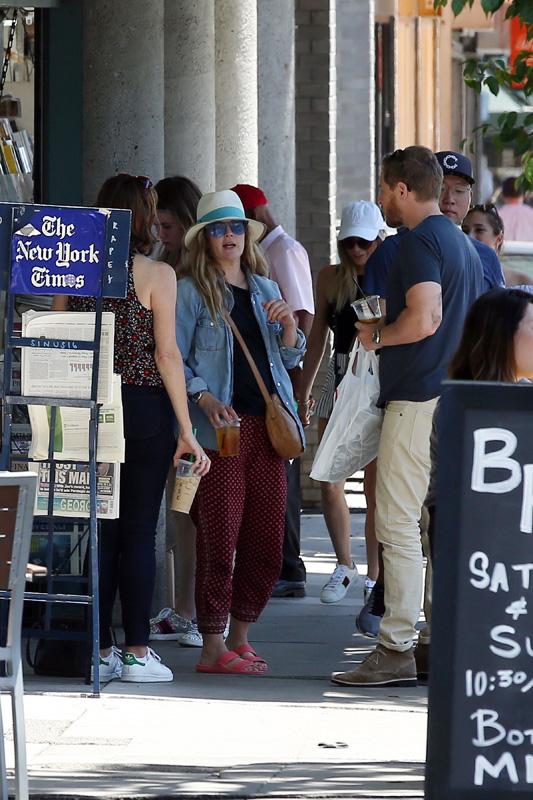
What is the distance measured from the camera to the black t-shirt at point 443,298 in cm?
677

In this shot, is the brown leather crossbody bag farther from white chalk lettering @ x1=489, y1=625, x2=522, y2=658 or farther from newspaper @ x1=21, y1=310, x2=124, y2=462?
white chalk lettering @ x1=489, y1=625, x2=522, y2=658

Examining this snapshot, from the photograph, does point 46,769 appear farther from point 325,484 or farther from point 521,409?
point 325,484

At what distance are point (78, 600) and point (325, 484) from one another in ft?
7.21

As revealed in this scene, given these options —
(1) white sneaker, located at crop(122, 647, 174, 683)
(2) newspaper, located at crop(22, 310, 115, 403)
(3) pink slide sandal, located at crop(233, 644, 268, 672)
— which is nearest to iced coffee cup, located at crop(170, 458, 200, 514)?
(2) newspaper, located at crop(22, 310, 115, 403)

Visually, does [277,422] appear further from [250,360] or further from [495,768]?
[495,768]

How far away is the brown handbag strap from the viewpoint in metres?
7.23

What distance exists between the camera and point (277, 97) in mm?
11203

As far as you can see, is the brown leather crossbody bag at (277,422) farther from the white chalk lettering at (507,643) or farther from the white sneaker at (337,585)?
→ the white chalk lettering at (507,643)

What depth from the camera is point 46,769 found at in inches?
224

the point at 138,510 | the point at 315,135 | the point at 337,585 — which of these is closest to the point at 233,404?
the point at 138,510

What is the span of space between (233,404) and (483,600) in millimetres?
2954

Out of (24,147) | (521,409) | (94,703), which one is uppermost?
(24,147)

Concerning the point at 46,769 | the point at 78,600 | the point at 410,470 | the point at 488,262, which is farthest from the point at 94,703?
the point at 488,262

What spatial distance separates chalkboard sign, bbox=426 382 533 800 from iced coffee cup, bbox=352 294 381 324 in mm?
2400
